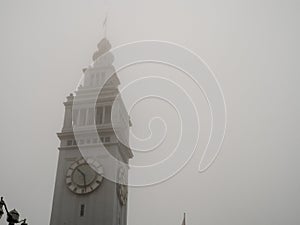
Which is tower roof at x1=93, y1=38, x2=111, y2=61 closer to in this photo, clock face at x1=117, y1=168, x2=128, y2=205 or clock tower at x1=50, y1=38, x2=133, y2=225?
clock tower at x1=50, y1=38, x2=133, y2=225

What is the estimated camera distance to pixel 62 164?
4416 cm

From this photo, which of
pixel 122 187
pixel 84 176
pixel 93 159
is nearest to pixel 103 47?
pixel 93 159

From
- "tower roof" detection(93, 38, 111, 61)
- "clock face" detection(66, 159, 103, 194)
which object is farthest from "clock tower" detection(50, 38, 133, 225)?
"tower roof" detection(93, 38, 111, 61)

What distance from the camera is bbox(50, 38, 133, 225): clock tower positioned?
41.6m

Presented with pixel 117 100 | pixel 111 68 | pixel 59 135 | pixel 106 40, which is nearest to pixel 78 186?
pixel 59 135

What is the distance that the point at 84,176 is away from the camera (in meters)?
42.8

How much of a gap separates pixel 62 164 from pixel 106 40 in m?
18.2

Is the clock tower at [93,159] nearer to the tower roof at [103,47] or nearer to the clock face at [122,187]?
the clock face at [122,187]

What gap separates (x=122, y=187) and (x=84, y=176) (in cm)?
469

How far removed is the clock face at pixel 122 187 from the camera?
144 ft

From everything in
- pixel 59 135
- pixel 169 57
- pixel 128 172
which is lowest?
pixel 128 172

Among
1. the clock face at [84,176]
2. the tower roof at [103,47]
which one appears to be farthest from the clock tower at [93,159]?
the tower roof at [103,47]

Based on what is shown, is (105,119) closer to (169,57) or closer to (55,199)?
(55,199)

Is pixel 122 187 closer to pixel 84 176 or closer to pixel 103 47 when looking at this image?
pixel 84 176
